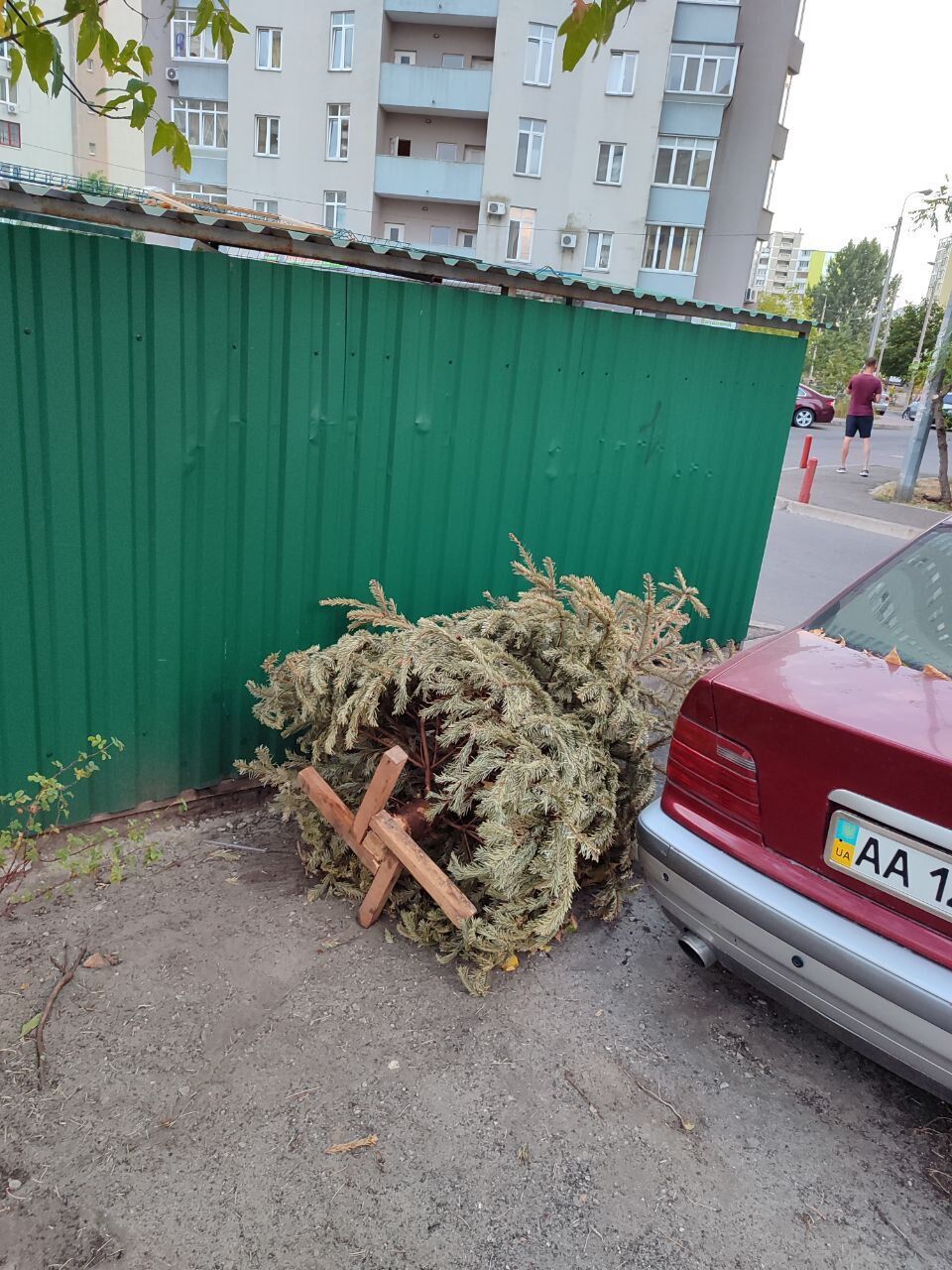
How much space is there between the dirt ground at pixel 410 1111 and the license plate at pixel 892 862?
910mm

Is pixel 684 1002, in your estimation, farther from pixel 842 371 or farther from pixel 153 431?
pixel 842 371

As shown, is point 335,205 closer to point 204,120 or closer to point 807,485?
point 204,120

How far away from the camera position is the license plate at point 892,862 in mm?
2277

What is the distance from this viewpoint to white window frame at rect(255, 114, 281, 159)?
1425 inches

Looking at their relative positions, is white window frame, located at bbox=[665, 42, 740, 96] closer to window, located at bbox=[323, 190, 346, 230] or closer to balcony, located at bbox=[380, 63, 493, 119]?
balcony, located at bbox=[380, 63, 493, 119]

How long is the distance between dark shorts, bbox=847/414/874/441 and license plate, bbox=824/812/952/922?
53.1 ft

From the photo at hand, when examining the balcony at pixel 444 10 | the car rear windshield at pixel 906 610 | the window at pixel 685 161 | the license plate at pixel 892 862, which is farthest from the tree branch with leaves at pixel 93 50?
the balcony at pixel 444 10

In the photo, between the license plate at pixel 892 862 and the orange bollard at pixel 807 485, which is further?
the orange bollard at pixel 807 485

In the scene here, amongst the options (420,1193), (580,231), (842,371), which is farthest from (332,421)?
(842,371)

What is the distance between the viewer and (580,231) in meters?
35.6

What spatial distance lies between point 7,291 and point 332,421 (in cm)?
137

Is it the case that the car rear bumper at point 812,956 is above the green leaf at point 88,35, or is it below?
below

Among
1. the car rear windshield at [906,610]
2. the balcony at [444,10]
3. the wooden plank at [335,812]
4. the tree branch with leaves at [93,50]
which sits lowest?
the wooden plank at [335,812]

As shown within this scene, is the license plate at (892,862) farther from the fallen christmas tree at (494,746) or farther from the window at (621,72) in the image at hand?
the window at (621,72)
